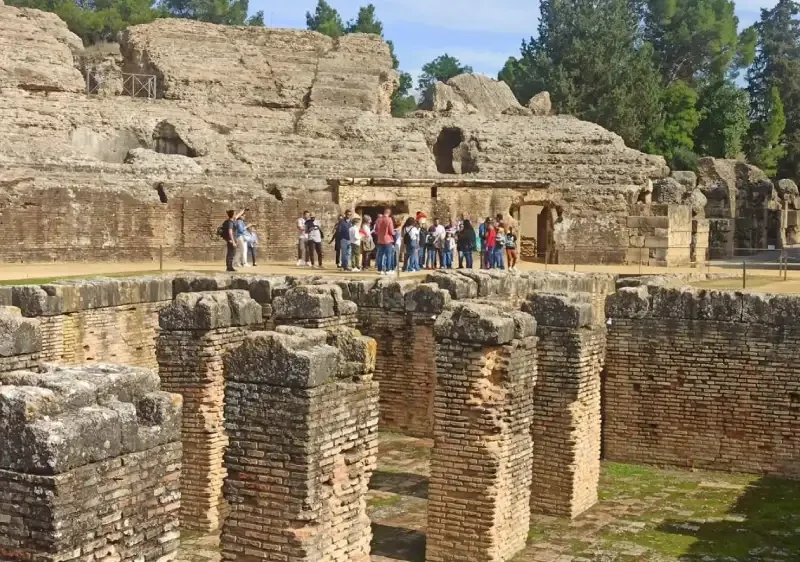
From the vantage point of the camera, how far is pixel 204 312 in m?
10.7

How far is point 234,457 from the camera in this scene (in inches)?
310

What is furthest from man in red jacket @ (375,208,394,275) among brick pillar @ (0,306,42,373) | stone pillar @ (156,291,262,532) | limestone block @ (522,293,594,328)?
brick pillar @ (0,306,42,373)

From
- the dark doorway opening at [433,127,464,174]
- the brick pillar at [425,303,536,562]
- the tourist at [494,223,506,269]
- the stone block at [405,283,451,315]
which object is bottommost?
the brick pillar at [425,303,536,562]

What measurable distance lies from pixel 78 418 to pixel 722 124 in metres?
53.9

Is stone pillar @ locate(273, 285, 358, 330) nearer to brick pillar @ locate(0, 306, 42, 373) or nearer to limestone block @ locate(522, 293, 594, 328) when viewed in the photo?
limestone block @ locate(522, 293, 594, 328)

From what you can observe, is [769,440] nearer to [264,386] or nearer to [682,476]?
[682,476]

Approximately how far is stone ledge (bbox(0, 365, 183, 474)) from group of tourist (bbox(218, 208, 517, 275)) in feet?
45.4

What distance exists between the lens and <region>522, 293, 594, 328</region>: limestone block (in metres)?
11.3

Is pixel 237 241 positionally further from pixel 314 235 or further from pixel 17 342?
pixel 17 342

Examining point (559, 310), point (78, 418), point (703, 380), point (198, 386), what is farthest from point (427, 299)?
point (78, 418)

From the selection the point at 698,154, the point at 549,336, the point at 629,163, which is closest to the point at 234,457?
the point at 549,336

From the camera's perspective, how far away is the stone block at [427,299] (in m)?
14.2

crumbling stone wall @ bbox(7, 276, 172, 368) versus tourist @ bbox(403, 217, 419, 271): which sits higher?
tourist @ bbox(403, 217, 419, 271)

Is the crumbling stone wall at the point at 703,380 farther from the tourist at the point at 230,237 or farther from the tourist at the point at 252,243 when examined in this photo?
the tourist at the point at 252,243
